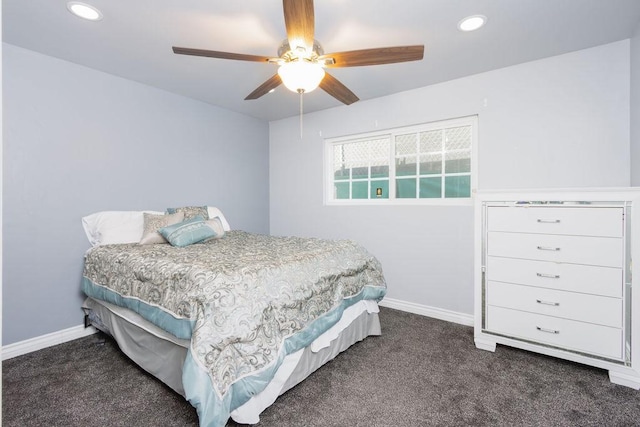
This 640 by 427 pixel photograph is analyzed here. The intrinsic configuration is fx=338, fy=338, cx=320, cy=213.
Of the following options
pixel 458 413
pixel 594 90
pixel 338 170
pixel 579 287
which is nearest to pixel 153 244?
pixel 338 170

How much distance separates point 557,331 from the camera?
2381 millimetres

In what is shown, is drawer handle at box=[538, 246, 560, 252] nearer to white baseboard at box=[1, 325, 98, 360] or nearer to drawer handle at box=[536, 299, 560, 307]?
drawer handle at box=[536, 299, 560, 307]

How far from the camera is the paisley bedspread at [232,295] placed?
65.2 inches

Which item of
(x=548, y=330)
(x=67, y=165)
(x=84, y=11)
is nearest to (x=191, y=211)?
(x=67, y=165)

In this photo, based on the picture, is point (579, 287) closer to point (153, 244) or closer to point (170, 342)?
point (170, 342)

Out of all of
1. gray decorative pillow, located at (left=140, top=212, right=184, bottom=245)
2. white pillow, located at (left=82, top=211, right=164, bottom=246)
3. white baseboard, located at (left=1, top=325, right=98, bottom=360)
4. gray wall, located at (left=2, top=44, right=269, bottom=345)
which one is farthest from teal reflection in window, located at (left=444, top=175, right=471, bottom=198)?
white baseboard, located at (left=1, top=325, right=98, bottom=360)

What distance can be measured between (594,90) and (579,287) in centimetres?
152

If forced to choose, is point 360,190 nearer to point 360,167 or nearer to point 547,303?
point 360,167

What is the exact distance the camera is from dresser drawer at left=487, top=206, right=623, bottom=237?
2.22 meters

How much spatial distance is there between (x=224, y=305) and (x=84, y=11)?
6.86ft

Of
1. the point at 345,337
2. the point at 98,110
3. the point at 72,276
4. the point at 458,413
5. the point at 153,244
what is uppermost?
the point at 98,110

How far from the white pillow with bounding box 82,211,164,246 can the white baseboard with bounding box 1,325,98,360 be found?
74 cm

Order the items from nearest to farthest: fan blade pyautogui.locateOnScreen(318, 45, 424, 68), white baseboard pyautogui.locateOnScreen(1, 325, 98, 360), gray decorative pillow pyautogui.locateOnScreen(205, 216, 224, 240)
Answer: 1. fan blade pyautogui.locateOnScreen(318, 45, 424, 68)
2. white baseboard pyautogui.locateOnScreen(1, 325, 98, 360)
3. gray decorative pillow pyautogui.locateOnScreen(205, 216, 224, 240)

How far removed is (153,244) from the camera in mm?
2830
